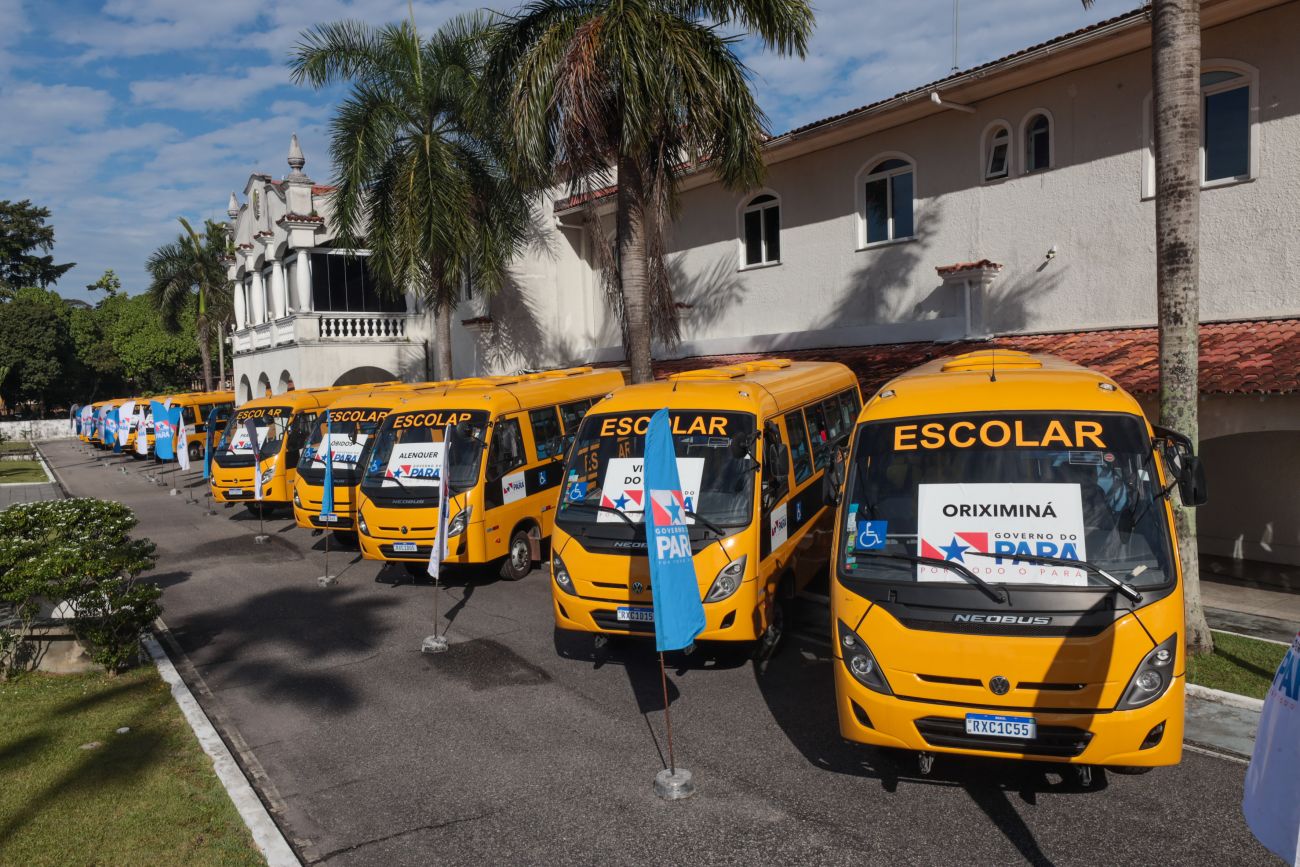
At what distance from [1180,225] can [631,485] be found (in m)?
5.58

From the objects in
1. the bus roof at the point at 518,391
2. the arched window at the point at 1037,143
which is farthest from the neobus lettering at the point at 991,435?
the arched window at the point at 1037,143

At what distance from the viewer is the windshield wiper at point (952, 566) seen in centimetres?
559

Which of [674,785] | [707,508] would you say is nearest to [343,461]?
[707,508]

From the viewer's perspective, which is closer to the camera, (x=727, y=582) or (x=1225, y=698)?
(x=1225, y=698)

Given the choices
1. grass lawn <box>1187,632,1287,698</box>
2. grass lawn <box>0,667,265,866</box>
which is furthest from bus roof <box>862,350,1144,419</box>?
grass lawn <box>0,667,265,866</box>

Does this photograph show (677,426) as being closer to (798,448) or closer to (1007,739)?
(798,448)

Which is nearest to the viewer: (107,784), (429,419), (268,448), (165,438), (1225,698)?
(107,784)

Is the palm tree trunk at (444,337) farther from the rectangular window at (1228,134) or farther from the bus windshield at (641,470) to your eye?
the rectangular window at (1228,134)

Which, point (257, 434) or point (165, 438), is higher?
point (257, 434)

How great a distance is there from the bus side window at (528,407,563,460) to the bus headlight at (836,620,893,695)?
7.75 meters

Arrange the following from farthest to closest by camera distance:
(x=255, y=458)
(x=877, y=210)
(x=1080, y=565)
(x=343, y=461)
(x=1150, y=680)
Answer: (x=255, y=458), (x=877, y=210), (x=343, y=461), (x=1080, y=565), (x=1150, y=680)

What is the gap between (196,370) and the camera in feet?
211

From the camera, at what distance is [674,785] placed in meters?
6.00

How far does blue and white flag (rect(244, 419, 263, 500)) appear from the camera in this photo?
17469 millimetres
